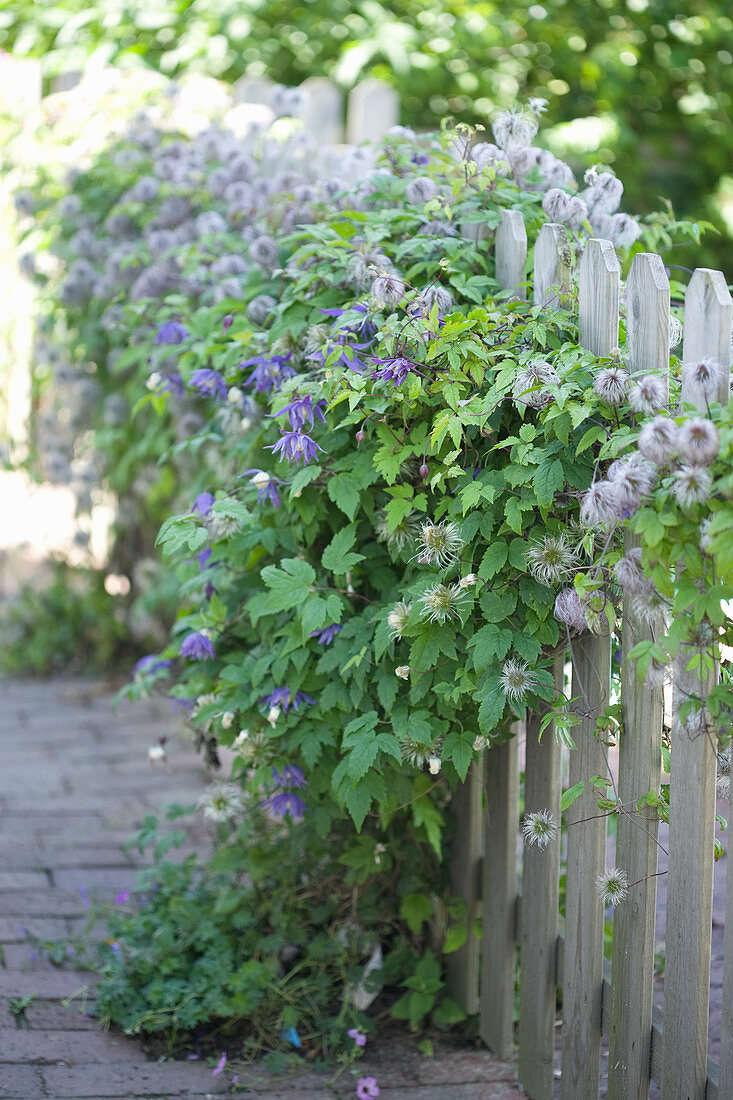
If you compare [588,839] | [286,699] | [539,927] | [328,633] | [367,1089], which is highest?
[328,633]

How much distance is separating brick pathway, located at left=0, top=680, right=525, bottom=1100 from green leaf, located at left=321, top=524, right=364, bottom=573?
3.45 ft

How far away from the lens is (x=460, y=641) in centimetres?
195

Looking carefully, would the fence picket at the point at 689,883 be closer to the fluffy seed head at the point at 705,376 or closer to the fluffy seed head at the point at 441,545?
the fluffy seed head at the point at 705,376

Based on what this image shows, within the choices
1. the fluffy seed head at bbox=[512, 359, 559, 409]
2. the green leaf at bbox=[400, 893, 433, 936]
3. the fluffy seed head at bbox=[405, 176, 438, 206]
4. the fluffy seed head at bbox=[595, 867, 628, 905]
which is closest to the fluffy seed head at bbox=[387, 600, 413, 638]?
the fluffy seed head at bbox=[512, 359, 559, 409]

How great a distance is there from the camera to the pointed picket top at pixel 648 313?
1.71m

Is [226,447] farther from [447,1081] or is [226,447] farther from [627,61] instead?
[627,61]

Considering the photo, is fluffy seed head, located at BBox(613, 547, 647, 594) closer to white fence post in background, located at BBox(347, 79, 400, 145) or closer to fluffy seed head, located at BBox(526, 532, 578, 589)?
fluffy seed head, located at BBox(526, 532, 578, 589)

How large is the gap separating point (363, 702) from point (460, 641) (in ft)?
0.83

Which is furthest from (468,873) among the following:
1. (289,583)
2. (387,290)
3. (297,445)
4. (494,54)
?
(494,54)

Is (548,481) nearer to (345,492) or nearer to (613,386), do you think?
(613,386)

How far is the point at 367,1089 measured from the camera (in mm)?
2232

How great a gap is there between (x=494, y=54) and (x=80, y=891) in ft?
16.3

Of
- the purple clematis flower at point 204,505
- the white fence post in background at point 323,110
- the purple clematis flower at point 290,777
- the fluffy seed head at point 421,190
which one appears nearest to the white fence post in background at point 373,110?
the white fence post in background at point 323,110

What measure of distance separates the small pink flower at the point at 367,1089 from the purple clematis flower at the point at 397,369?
1377mm
